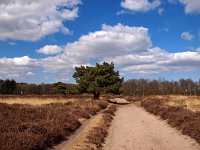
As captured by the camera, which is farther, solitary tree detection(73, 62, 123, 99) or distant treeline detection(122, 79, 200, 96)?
distant treeline detection(122, 79, 200, 96)

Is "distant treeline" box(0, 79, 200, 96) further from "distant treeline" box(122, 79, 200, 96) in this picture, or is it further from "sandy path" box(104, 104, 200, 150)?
"sandy path" box(104, 104, 200, 150)

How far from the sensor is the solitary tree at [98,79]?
59.4 m

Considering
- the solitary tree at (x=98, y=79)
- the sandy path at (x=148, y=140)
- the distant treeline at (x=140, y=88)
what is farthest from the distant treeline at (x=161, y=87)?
the sandy path at (x=148, y=140)

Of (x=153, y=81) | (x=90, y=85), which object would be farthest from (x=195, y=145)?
(x=153, y=81)

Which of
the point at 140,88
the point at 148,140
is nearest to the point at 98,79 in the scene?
the point at 148,140

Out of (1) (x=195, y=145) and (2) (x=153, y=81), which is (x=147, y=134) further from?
(2) (x=153, y=81)

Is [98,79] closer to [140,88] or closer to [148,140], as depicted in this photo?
[148,140]

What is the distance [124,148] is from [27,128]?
4.60 meters

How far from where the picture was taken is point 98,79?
59.3 metres

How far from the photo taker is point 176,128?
73.9ft

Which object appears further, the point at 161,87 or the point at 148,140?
the point at 161,87

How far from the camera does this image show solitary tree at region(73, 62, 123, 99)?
59438 millimetres

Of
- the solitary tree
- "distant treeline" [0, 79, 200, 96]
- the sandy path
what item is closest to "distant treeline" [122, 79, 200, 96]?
"distant treeline" [0, 79, 200, 96]

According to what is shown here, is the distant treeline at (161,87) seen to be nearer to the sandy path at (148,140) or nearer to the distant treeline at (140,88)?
the distant treeline at (140,88)
